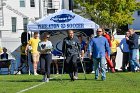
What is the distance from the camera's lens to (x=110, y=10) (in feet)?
199

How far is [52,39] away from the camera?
2833cm

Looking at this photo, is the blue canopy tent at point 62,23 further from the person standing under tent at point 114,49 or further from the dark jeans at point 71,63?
the dark jeans at point 71,63

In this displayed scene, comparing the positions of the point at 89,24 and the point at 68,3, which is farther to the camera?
the point at 68,3

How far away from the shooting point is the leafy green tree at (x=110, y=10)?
194 feet

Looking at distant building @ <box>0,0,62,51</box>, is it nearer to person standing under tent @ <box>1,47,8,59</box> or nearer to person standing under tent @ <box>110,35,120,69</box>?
person standing under tent @ <box>1,47,8,59</box>

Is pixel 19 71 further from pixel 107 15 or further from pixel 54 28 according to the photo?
pixel 107 15

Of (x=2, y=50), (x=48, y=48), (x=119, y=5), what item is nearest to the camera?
(x=48, y=48)

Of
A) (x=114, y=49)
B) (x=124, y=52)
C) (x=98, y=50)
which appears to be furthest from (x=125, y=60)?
(x=98, y=50)

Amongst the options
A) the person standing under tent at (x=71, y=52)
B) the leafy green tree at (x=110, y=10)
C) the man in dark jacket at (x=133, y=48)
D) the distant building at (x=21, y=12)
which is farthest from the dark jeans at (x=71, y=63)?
the leafy green tree at (x=110, y=10)

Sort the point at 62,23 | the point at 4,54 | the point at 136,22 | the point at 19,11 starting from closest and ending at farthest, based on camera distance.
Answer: the point at 62,23 < the point at 4,54 < the point at 19,11 < the point at 136,22

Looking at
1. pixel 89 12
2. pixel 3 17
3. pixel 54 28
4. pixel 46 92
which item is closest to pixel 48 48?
pixel 46 92

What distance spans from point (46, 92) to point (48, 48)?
476cm

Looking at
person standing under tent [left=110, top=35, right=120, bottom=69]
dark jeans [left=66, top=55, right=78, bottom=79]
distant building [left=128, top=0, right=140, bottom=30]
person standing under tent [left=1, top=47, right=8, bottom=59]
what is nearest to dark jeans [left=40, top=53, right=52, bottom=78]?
dark jeans [left=66, top=55, right=78, bottom=79]

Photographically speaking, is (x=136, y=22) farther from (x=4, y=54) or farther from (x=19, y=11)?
(x=4, y=54)
